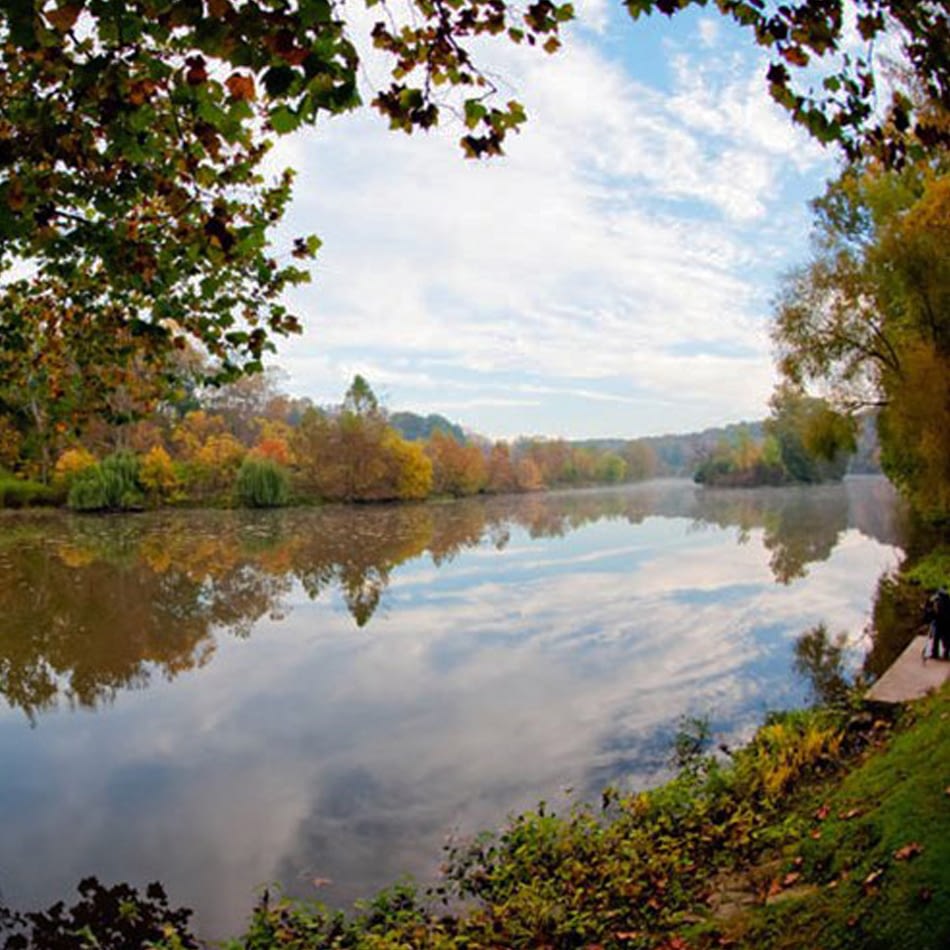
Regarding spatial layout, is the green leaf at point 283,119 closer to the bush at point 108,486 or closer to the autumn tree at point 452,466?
the bush at point 108,486

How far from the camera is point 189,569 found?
24250 millimetres

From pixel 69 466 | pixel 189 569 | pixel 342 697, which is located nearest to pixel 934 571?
pixel 342 697

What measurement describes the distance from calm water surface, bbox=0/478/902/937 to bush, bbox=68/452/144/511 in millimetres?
27711

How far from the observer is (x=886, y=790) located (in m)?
4.95

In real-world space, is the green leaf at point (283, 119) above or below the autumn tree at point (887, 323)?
below

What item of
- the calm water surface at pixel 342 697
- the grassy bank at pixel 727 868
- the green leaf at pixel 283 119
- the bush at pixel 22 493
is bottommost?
the calm water surface at pixel 342 697

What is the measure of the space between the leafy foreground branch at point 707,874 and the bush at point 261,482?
2025 inches

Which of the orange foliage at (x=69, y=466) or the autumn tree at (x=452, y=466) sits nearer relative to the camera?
the orange foliage at (x=69, y=466)

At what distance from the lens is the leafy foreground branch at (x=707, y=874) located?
11.6ft

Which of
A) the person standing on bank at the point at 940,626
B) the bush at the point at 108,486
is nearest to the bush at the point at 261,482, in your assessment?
the bush at the point at 108,486

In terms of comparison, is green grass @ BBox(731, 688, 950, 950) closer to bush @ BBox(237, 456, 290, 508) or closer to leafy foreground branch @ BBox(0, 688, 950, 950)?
leafy foreground branch @ BBox(0, 688, 950, 950)

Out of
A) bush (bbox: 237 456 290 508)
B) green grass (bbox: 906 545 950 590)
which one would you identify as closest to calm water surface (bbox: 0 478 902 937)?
green grass (bbox: 906 545 950 590)

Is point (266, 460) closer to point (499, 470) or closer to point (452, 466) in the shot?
point (452, 466)

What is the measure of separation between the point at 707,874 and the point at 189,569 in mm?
22218
